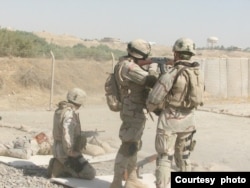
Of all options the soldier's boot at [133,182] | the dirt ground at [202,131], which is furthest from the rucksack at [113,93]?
the dirt ground at [202,131]

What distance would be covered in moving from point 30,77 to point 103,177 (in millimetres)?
14485

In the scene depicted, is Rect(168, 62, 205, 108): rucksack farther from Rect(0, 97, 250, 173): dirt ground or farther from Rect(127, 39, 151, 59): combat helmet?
Rect(0, 97, 250, 173): dirt ground

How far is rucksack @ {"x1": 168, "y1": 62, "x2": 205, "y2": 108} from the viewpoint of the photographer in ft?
18.4

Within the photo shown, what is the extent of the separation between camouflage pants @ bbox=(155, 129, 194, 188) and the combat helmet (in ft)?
3.04

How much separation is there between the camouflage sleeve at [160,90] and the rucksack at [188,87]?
0.32 feet

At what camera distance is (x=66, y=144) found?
6516mm

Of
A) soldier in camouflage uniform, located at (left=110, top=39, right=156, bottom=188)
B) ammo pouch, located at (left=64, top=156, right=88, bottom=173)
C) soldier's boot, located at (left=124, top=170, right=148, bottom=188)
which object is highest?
soldier in camouflage uniform, located at (left=110, top=39, right=156, bottom=188)

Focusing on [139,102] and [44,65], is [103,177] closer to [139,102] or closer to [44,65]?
[139,102]

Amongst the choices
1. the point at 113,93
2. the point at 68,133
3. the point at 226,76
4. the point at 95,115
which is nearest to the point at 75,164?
the point at 68,133

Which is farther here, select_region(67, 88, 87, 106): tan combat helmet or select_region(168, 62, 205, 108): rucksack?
select_region(67, 88, 87, 106): tan combat helmet

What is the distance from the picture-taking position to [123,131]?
6.00 meters

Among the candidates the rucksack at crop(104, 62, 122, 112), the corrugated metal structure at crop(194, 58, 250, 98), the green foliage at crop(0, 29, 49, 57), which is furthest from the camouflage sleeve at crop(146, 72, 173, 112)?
the green foliage at crop(0, 29, 49, 57)

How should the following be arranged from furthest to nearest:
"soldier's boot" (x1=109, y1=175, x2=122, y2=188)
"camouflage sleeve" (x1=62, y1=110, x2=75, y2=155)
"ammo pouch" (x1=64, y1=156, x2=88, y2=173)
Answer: "ammo pouch" (x1=64, y1=156, x2=88, y2=173), "camouflage sleeve" (x1=62, y1=110, x2=75, y2=155), "soldier's boot" (x1=109, y1=175, x2=122, y2=188)

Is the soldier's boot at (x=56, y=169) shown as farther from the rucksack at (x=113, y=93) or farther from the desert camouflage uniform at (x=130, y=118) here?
the rucksack at (x=113, y=93)
